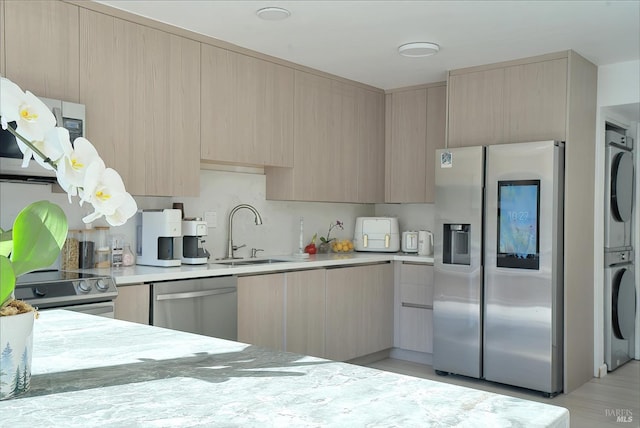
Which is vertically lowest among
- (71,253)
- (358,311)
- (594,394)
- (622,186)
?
(594,394)

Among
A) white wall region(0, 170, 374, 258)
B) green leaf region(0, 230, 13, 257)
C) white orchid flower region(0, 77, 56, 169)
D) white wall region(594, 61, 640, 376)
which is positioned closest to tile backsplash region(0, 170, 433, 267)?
white wall region(0, 170, 374, 258)

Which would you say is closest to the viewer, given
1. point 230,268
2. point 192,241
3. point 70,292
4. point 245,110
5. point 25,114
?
point 25,114

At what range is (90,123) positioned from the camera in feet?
10.5

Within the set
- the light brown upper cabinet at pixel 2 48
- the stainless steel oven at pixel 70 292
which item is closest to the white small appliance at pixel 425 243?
the stainless steel oven at pixel 70 292

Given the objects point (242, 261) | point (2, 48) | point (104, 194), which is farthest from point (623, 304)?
point (104, 194)

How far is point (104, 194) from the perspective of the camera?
3.07ft

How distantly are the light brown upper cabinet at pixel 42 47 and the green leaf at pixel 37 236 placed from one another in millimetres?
2217

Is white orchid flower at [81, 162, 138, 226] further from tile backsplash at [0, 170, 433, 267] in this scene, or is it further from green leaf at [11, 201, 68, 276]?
tile backsplash at [0, 170, 433, 267]

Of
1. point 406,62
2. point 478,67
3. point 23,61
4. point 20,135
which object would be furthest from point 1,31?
point 478,67

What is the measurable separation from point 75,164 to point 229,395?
458 mm

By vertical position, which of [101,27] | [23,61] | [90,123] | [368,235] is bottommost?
[368,235]

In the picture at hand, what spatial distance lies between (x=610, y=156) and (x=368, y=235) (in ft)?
6.73

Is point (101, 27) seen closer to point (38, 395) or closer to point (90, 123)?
point (90, 123)

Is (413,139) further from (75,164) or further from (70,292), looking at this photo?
(75,164)
